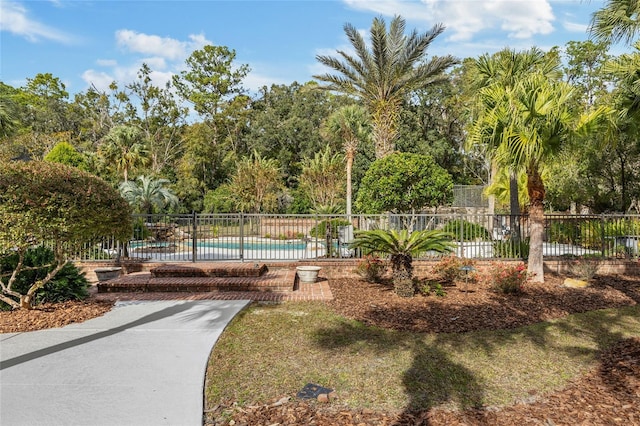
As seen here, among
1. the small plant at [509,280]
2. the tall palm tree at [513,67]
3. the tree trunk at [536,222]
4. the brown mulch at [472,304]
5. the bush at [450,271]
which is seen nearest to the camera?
the brown mulch at [472,304]

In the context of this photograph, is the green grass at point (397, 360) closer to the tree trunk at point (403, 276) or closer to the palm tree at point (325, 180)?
the tree trunk at point (403, 276)

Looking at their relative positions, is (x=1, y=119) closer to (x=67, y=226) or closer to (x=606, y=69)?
(x=67, y=226)

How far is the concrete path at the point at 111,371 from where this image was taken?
3.41 metres

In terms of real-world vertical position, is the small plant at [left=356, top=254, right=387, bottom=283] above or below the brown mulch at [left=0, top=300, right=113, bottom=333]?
above

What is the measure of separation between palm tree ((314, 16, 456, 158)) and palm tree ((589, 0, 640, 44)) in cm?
918

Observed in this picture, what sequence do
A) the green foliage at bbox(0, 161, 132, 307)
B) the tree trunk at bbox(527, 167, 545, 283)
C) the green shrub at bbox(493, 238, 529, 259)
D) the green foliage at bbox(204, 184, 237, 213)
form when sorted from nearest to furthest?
the green foliage at bbox(0, 161, 132, 307)
the tree trunk at bbox(527, 167, 545, 283)
the green shrub at bbox(493, 238, 529, 259)
the green foliage at bbox(204, 184, 237, 213)

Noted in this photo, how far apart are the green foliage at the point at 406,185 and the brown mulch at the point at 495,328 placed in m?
4.51

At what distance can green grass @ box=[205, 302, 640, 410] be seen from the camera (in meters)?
3.91

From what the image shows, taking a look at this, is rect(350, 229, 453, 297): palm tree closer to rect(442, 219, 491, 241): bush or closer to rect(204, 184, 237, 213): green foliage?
rect(442, 219, 491, 241): bush

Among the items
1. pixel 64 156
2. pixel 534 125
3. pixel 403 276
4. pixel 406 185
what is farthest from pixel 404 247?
pixel 64 156

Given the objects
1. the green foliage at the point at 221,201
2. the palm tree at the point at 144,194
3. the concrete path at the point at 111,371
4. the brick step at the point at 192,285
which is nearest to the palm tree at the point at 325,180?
the green foliage at the point at 221,201

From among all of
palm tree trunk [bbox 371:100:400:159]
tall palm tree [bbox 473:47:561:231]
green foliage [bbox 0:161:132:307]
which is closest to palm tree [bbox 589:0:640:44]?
tall palm tree [bbox 473:47:561:231]

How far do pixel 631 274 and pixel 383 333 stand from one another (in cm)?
968

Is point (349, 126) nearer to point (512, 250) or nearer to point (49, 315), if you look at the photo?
point (512, 250)
